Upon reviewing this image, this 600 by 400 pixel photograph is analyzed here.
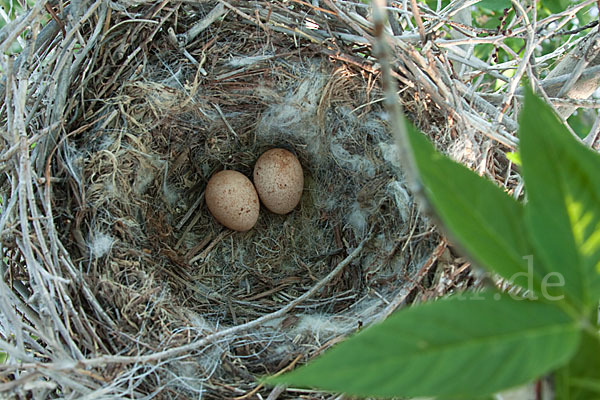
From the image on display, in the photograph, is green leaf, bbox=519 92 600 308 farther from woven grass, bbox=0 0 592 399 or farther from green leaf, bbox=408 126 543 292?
woven grass, bbox=0 0 592 399

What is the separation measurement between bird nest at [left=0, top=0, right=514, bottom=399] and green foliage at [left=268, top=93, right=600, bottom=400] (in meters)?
0.85

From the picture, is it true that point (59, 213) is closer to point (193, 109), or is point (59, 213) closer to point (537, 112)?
point (193, 109)

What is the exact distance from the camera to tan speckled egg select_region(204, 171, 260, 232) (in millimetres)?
2029

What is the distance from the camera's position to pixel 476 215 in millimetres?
574

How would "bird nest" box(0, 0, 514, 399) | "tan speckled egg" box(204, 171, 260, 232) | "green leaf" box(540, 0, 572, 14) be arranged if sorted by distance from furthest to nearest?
"tan speckled egg" box(204, 171, 260, 232) → "green leaf" box(540, 0, 572, 14) → "bird nest" box(0, 0, 514, 399)

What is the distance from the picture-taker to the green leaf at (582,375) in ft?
1.72

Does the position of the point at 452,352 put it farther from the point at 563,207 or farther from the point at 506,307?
the point at 563,207

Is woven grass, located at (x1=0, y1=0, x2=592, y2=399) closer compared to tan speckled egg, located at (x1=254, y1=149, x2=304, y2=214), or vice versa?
woven grass, located at (x1=0, y1=0, x2=592, y2=399)

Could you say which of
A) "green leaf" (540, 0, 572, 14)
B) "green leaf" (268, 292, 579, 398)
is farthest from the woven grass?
"green leaf" (268, 292, 579, 398)

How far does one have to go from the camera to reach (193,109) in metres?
1.95

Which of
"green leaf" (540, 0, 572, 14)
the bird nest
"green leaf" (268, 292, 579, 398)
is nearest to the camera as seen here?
"green leaf" (268, 292, 579, 398)

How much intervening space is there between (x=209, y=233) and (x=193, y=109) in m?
0.51

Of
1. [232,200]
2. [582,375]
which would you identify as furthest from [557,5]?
[582,375]

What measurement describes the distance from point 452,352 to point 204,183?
70.0 inches
